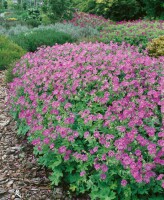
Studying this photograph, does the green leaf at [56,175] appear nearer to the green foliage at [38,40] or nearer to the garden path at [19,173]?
the garden path at [19,173]

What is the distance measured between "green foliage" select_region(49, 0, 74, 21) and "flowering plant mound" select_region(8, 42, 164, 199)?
929 cm

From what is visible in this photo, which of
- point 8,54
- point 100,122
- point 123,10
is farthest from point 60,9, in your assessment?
point 100,122

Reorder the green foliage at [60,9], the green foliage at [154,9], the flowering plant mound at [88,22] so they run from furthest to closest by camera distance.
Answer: the green foliage at [154,9]
the green foliage at [60,9]
the flowering plant mound at [88,22]

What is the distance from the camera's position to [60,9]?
1316 cm

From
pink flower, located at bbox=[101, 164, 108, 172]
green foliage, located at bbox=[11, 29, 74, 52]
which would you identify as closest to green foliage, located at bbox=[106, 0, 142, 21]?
green foliage, located at bbox=[11, 29, 74, 52]

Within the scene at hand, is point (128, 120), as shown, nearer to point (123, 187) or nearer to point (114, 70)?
point (123, 187)

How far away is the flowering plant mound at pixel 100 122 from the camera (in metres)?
2.67

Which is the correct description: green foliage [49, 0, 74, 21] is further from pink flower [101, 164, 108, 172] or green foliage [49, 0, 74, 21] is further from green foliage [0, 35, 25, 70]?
pink flower [101, 164, 108, 172]

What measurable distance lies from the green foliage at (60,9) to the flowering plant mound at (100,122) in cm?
929

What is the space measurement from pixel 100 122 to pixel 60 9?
1093 cm

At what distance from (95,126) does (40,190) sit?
0.91 meters

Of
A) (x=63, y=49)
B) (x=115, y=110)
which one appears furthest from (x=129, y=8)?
(x=115, y=110)

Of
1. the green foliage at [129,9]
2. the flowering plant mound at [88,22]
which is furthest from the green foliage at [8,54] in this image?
the green foliage at [129,9]

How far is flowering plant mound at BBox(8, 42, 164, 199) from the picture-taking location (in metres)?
2.67
